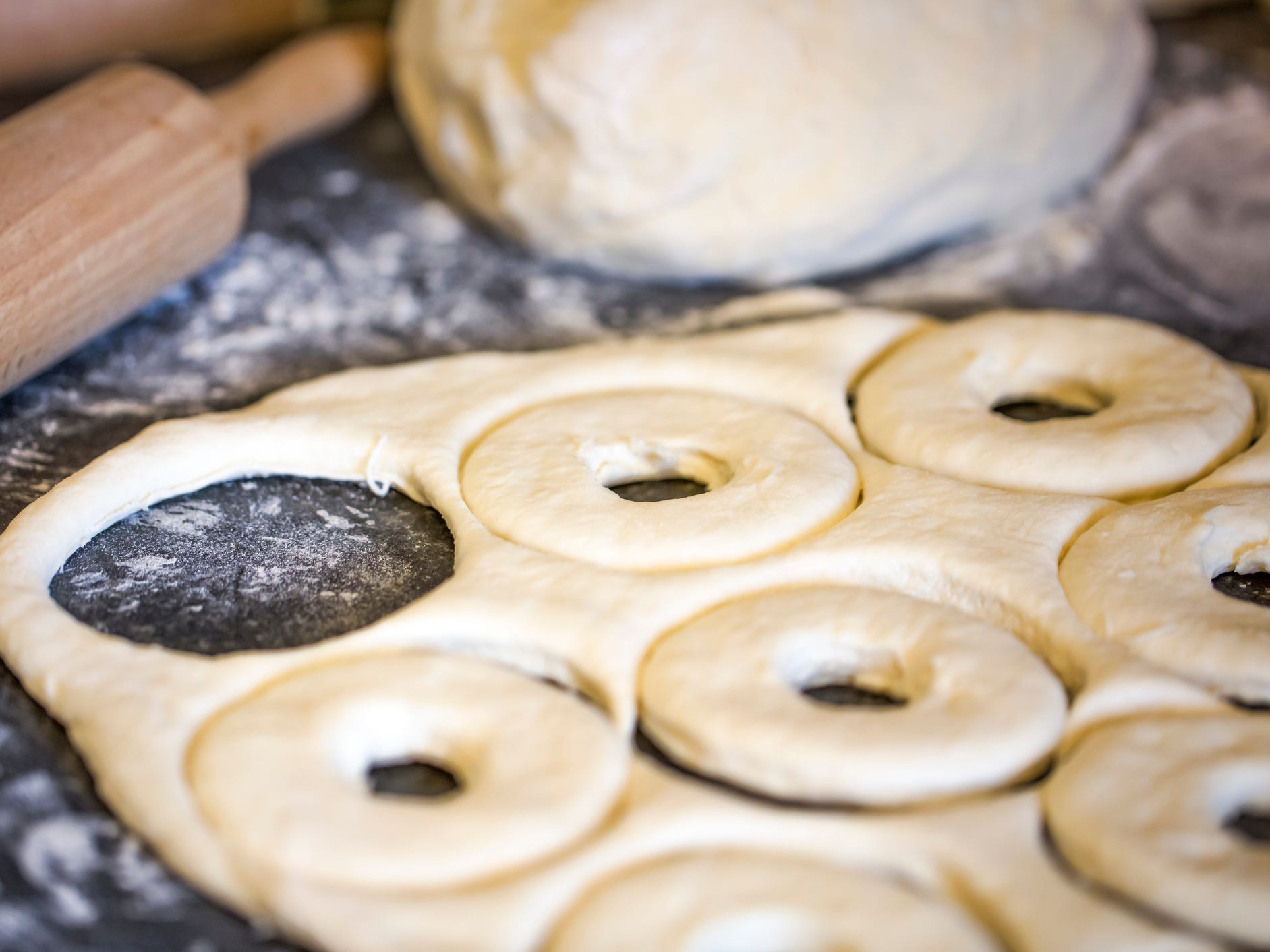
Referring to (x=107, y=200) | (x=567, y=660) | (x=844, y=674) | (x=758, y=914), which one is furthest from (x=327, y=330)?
(x=758, y=914)

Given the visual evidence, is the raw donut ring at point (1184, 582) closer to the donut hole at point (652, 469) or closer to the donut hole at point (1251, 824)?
the donut hole at point (1251, 824)

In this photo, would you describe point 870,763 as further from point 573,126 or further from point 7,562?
point 573,126

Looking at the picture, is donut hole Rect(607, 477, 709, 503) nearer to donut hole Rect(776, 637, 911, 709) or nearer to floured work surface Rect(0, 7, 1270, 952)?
floured work surface Rect(0, 7, 1270, 952)

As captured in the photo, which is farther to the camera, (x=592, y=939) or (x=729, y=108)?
(x=729, y=108)

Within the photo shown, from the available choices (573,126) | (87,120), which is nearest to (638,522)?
(573,126)

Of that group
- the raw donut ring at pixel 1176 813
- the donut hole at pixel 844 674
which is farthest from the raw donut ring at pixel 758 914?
the donut hole at pixel 844 674

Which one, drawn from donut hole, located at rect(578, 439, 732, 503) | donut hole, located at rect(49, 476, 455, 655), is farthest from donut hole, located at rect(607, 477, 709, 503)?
donut hole, located at rect(49, 476, 455, 655)

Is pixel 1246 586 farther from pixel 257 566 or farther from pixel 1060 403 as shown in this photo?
pixel 257 566
